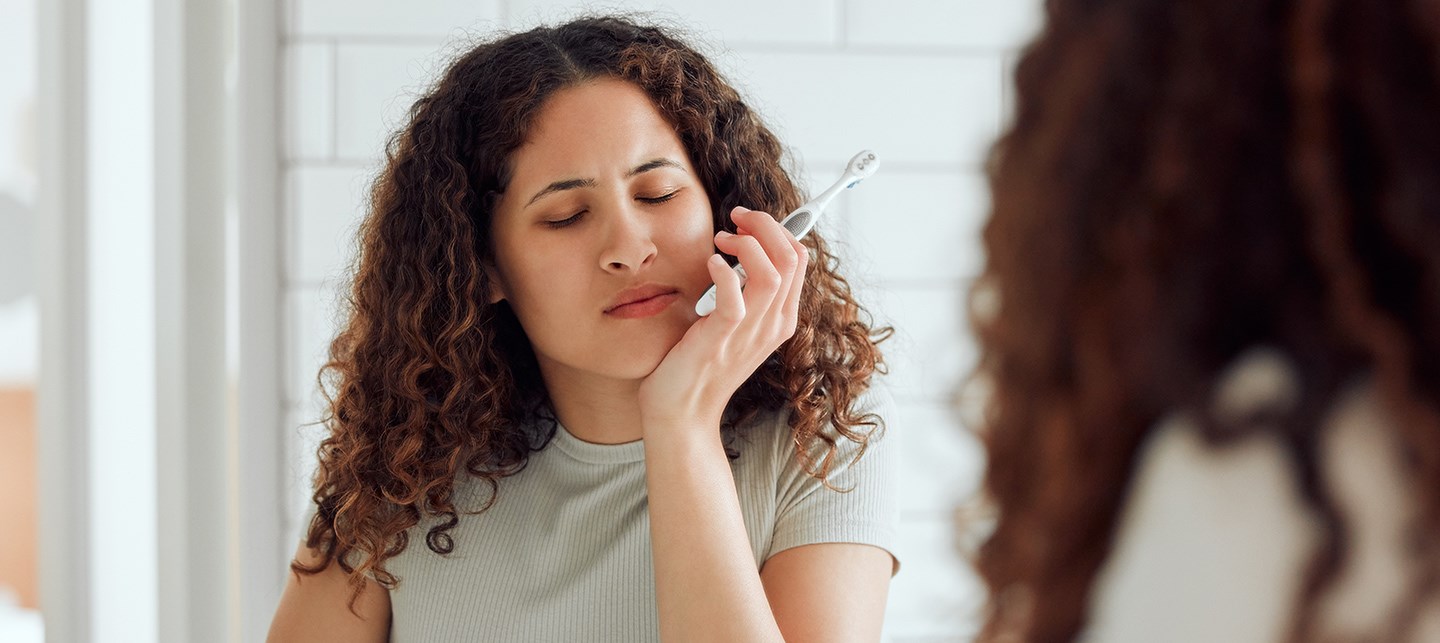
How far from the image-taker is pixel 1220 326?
0.93 feet

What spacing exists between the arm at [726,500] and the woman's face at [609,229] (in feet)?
0.13

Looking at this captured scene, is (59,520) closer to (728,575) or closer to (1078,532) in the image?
(728,575)

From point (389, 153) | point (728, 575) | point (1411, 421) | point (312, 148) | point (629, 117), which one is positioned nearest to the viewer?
point (1411, 421)

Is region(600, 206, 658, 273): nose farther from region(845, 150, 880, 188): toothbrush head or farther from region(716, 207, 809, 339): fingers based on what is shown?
region(845, 150, 880, 188): toothbrush head

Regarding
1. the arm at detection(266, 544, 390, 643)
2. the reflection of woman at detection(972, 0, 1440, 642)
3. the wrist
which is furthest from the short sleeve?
the reflection of woman at detection(972, 0, 1440, 642)

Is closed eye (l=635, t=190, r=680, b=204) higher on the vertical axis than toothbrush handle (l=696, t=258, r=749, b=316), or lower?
higher

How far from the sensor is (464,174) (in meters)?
0.91

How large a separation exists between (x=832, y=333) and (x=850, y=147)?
316 millimetres

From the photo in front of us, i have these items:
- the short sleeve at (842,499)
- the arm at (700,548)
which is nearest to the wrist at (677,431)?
the arm at (700,548)

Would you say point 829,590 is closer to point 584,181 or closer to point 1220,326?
point 584,181

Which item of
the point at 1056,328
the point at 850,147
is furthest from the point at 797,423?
the point at 1056,328

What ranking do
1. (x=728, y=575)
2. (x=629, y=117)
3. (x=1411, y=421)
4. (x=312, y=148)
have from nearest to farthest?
(x=1411, y=421)
(x=728, y=575)
(x=629, y=117)
(x=312, y=148)

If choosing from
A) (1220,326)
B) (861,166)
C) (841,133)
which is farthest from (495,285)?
(1220,326)

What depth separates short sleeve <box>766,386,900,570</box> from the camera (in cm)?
85
